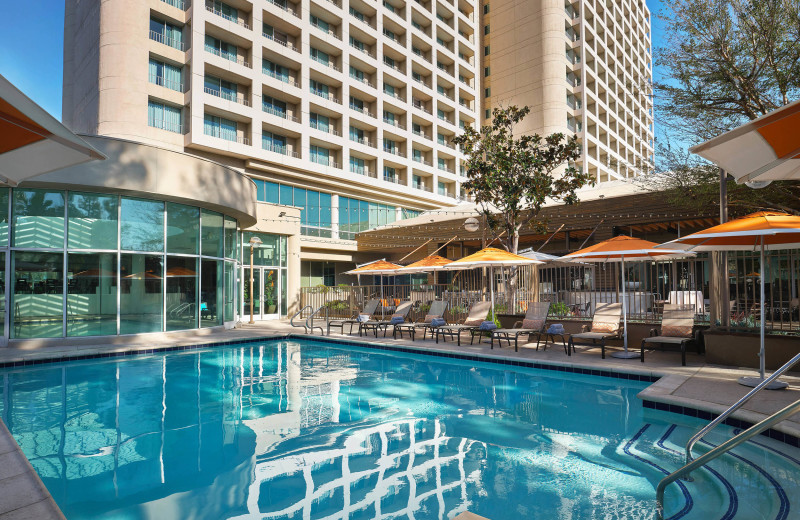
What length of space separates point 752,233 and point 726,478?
121 inches

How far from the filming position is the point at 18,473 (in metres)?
3.63

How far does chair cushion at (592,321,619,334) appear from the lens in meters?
9.82

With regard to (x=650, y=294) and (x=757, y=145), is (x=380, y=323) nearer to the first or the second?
(x=650, y=294)

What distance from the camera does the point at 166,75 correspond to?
2334 cm

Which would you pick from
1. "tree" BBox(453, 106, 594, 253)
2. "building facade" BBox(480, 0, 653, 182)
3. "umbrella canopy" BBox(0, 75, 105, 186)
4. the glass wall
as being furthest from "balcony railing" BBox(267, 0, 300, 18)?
"umbrella canopy" BBox(0, 75, 105, 186)

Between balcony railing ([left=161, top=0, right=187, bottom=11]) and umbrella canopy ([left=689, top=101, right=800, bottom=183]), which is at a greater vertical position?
balcony railing ([left=161, top=0, right=187, bottom=11])

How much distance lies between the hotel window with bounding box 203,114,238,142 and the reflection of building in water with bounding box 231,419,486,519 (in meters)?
22.5

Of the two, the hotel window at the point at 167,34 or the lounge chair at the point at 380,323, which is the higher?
the hotel window at the point at 167,34

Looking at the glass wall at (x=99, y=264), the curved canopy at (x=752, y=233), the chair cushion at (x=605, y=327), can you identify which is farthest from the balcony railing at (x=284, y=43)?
the curved canopy at (x=752, y=233)

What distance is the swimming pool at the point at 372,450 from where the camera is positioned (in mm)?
3686

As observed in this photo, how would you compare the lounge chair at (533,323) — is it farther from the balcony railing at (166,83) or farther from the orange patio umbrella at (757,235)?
the balcony railing at (166,83)

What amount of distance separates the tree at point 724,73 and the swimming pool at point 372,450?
700 cm

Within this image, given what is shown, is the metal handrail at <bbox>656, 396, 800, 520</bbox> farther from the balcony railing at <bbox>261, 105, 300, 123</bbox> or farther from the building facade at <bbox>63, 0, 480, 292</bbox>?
the balcony railing at <bbox>261, 105, 300, 123</bbox>

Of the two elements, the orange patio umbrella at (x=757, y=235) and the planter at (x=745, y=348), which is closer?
the orange patio umbrella at (x=757, y=235)
